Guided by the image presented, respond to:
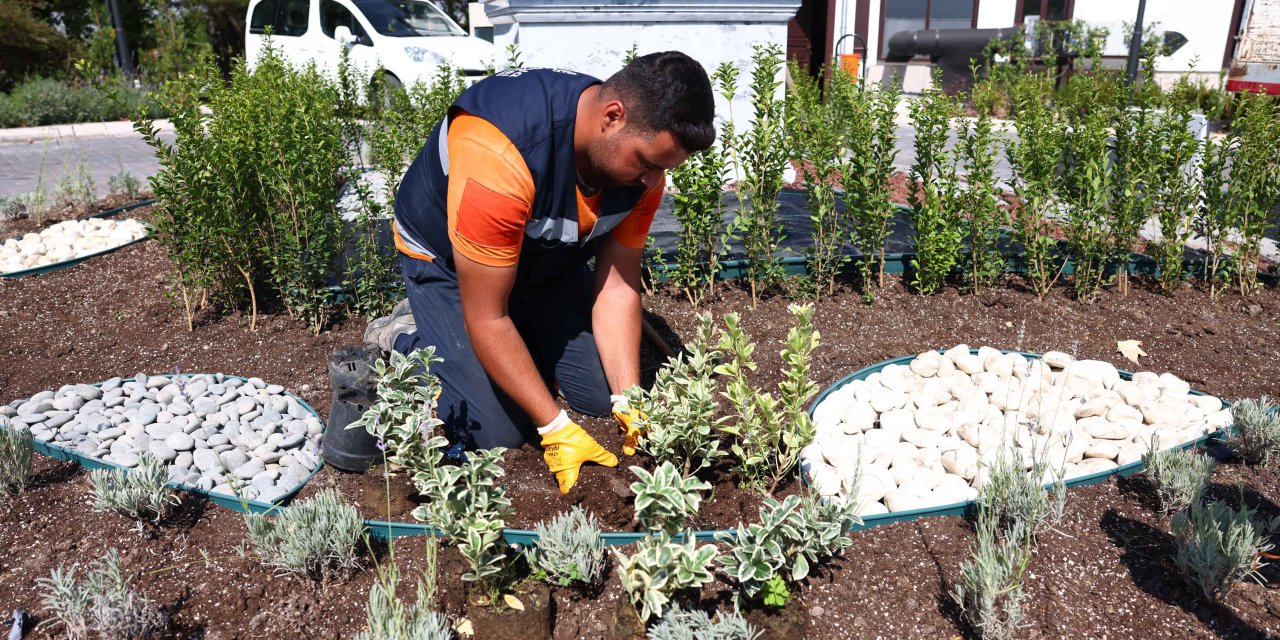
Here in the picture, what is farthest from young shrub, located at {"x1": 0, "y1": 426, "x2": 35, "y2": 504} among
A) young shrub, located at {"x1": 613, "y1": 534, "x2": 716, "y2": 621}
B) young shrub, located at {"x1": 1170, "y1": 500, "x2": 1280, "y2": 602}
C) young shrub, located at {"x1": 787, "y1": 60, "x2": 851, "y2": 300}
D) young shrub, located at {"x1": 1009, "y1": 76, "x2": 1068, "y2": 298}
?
young shrub, located at {"x1": 1009, "y1": 76, "x2": 1068, "y2": 298}

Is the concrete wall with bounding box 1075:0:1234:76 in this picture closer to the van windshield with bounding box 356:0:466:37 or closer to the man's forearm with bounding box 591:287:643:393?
the van windshield with bounding box 356:0:466:37

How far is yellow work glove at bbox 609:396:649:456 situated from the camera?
2.54 m

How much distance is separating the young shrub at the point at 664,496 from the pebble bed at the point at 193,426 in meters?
1.35

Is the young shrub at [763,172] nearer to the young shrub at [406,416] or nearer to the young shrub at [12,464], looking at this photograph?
the young shrub at [406,416]

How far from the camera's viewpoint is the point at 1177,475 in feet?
7.92

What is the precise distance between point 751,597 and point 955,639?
1.62 feet

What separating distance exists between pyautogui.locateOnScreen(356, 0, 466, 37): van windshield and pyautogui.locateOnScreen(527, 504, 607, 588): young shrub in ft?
34.0

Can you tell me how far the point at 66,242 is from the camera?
220 inches

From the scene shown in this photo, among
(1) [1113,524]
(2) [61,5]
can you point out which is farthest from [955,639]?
(2) [61,5]

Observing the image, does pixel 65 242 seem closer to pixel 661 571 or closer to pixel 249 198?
pixel 249 198

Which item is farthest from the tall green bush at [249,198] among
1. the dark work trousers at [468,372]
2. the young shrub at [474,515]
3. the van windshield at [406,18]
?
the van windshield at [406,18]

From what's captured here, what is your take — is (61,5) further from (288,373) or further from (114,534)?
(114,534)

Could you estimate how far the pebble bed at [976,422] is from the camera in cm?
278

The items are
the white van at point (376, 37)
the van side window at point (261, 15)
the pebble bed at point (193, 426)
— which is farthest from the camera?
the van side window at point (261, 15)
